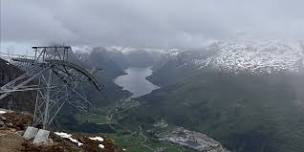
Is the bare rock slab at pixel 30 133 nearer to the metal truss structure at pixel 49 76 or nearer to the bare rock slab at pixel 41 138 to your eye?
the bare rock slab at pixel 41 138

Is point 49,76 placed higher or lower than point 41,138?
higher

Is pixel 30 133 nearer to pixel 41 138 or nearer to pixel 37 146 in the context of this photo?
pixel 41 138

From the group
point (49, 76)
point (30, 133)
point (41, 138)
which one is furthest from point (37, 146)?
point (49, 76)

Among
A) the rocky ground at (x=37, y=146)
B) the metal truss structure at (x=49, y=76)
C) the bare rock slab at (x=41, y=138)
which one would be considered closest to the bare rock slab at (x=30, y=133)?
the rocky ground at (x=37, y=146)

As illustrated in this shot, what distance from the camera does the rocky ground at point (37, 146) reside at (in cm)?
5331

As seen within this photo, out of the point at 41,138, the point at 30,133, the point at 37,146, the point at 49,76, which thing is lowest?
the point at 37,146

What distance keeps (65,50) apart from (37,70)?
477 cm

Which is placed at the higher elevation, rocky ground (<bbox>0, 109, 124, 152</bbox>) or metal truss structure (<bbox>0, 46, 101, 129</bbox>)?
metal truss structure (<bbox>0, 46, 101, 129</bbox>)

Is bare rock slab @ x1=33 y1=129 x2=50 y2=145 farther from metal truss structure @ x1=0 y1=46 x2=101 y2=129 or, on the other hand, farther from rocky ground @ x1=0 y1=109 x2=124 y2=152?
metal truss structure @ x1=0 y1=46 x2=101 y2=129

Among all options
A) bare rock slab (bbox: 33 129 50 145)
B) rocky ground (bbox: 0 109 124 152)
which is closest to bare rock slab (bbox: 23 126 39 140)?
rocky ground (bbox: 0 109 124 152)

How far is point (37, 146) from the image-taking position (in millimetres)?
55094

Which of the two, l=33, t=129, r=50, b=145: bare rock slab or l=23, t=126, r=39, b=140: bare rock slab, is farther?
l=23, t=126, r=39, b=140: bare rock slab

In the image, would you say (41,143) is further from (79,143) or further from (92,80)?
(92,80)

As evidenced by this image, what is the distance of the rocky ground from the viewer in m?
53.3
